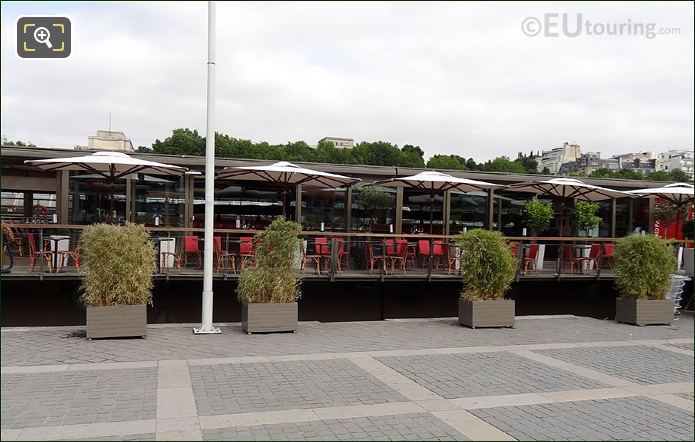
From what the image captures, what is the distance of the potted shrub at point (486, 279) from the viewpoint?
32.3ft

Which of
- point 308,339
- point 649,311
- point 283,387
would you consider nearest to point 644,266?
point 649,311

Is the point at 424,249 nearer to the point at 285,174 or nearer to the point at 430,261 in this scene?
the point at 430,261

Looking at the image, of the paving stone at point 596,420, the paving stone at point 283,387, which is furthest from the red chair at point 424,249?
the paving stone at point 596,420

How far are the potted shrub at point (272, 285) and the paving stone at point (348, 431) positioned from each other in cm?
419

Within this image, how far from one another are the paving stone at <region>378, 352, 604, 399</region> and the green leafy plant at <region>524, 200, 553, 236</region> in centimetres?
1008

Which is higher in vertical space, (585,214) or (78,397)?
(585,214)

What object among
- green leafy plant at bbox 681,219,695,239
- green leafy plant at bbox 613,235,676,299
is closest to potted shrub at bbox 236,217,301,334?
green leafy plant at bbox 613,235,676,299

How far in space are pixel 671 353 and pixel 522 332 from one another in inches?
86.6

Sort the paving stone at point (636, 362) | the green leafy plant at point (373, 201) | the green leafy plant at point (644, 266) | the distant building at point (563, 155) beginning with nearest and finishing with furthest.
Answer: the paving stone at point (636, 362) → the green leafy plant at point (644, 266) → the green leafy plant at point (373, 201) → the distant building at point (563, 155)

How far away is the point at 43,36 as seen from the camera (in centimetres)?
572

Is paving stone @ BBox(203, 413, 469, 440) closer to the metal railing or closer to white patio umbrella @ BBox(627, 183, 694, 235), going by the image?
the metal railing

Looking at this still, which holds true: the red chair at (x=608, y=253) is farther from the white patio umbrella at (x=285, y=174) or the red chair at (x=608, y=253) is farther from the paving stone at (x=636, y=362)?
the white patio umbrella at (x=285, y=174)

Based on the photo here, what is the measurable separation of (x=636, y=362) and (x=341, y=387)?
4171 millimetres

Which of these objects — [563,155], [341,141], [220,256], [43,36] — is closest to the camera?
[43,36]
